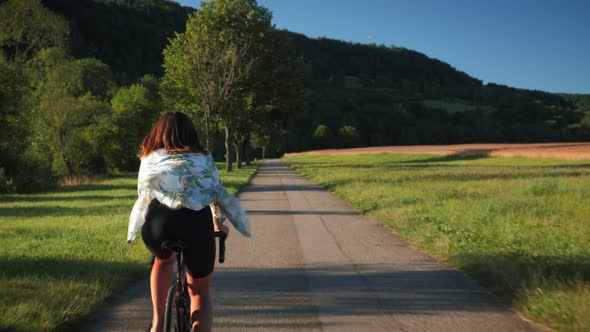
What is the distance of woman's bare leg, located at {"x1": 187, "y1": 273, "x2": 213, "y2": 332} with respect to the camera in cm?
327

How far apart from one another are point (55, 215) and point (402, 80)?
546 ft

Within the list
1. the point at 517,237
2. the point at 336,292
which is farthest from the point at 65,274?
the point at 517,237

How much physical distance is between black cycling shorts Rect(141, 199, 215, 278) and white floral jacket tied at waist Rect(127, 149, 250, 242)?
0.06 meters

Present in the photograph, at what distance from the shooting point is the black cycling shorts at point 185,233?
10.1 ft

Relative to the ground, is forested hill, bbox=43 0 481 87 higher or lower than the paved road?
higher

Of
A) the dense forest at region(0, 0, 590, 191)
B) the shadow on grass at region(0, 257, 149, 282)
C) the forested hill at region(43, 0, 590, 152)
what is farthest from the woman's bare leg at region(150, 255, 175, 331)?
the forested hill at region(43, 0, 590, 152)

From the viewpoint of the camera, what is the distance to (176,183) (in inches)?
126

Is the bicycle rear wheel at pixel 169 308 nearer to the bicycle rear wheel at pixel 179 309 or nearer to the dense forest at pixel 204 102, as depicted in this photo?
the bicycle rear wheel at pixel 179 309

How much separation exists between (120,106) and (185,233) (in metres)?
42.2

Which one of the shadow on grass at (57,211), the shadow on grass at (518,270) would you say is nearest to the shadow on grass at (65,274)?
the shadow on grass at (518,270)

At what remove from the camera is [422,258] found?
7.57 meters

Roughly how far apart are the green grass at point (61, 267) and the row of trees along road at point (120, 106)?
46.8ft

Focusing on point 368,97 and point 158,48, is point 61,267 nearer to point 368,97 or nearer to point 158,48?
point 158,48

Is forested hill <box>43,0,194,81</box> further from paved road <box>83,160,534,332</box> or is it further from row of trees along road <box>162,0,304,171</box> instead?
paved road <box>83,160,534,332</box>
